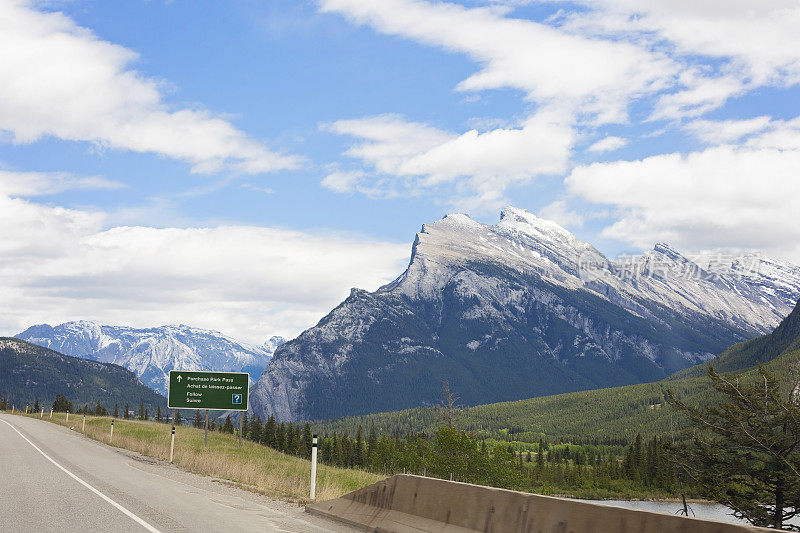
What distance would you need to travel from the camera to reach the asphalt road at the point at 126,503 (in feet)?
40.3

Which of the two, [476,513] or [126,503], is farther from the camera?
[126,503]

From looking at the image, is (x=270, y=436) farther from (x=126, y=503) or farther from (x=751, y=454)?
(x=126, y=503)

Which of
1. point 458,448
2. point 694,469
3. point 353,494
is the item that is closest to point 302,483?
point 353,494

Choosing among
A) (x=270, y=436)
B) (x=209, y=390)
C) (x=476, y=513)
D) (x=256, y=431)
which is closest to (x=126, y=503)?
(x=476, y=513)

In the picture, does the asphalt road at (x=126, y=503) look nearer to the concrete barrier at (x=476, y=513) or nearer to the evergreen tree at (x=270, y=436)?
the concrete barrier at (x=476, y=513)

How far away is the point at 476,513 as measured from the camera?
10336 mm

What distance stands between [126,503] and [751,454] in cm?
2708

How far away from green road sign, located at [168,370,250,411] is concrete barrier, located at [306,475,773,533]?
959 inches

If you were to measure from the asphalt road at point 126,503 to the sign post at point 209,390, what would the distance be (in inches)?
453

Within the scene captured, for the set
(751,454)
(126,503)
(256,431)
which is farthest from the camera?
(256,431)

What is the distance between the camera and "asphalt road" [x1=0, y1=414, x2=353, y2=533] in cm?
1228

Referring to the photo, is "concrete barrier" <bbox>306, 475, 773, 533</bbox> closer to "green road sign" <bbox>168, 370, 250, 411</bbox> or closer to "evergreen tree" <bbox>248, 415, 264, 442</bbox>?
"green road sign" <bbox>168, 370, 250, 411</bbox>

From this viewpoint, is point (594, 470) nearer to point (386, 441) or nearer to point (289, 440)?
point (386, 441)

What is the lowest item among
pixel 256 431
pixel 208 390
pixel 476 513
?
pixel 256 431
